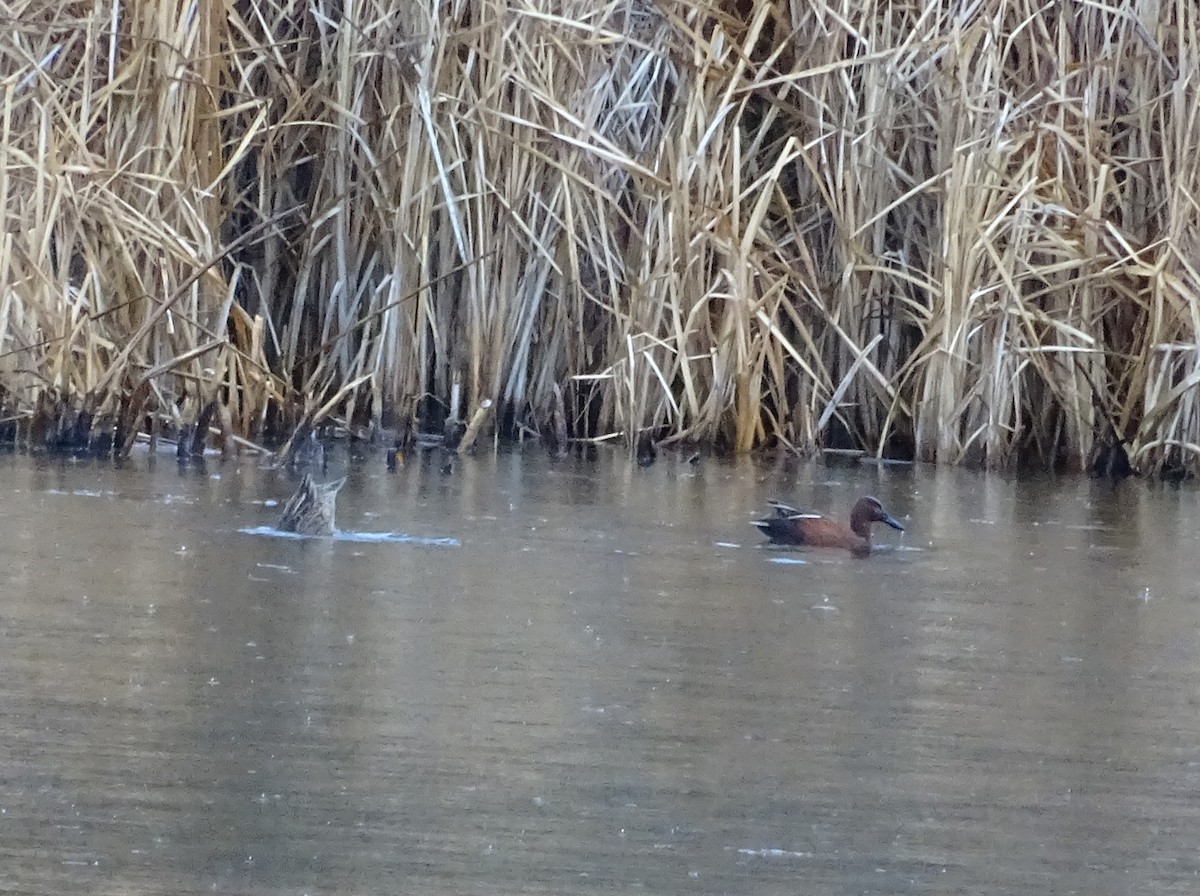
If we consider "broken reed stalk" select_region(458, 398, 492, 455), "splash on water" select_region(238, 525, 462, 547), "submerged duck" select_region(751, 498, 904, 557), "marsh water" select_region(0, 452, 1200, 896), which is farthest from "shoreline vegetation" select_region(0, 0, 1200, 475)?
"submerged duck" select_region(751, 498, 904, 557)

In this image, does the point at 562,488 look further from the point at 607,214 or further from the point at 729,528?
the point at 607,214

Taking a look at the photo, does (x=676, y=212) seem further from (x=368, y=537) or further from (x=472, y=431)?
(x=368, y=537)

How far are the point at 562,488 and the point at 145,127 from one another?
2048 millimetres

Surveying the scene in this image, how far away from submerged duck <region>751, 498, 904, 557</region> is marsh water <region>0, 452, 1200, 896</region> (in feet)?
0.28

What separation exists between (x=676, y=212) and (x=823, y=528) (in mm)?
2430

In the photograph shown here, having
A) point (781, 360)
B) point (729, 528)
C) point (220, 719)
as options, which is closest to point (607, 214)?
point (781, 360)

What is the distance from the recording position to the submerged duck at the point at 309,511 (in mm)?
5699

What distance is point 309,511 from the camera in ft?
18.7

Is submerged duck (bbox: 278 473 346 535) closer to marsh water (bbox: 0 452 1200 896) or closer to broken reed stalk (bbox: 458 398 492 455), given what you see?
marsh water (bbox: 0 452 1200 896)

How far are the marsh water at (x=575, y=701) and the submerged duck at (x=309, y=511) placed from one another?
100mm

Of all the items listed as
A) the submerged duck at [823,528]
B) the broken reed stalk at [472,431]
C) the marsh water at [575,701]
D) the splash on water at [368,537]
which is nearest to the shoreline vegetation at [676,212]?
the broken reed stalk at [472,431]

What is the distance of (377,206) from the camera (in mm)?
8305

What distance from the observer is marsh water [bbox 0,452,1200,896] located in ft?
9.66

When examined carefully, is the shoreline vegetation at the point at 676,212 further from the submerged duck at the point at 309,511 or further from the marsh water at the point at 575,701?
the submerged duck at the point at 309,511
